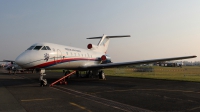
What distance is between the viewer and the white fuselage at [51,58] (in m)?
13.5

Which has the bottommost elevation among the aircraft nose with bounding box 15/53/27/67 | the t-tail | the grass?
the grass

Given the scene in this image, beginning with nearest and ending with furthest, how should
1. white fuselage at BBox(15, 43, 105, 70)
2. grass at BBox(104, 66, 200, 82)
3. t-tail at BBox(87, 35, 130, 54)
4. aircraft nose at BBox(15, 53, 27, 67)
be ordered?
aircraft nose at BBox(15, 53, 27, 67) < white fuselage at BBox(15, 43, 105, 70) < grass at BBox(104, 66, 200, 82) < t-tail at BBox(87, 35, 130, 54)

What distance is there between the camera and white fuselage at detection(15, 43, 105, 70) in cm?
1352

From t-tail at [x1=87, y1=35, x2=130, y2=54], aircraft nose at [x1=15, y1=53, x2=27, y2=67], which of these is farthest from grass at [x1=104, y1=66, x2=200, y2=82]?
aircraft nose at [x1=15, y1=53, x2=27, y2=67]

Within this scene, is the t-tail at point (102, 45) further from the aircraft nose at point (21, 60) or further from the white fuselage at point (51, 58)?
the aircraft nose at point (21, 60)

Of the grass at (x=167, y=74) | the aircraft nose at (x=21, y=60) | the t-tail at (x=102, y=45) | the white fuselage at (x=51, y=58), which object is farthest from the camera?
the t-tail at (x=102, y=45)

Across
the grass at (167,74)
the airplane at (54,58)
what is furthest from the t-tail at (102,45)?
the grass at (167,74)

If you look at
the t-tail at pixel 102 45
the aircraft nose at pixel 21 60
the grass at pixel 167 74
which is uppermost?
the t-tail at pixel 102 45

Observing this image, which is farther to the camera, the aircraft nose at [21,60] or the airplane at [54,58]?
the airplane at [54,58]

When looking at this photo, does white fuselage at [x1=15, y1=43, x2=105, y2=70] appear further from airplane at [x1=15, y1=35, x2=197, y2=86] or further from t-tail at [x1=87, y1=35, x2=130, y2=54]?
t-tail at [x1=87, y1=35, x2=130, y2=54]

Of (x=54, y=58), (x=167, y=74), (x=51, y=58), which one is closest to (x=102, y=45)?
(x=167, y=74)

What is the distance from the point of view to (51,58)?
50.1 ft

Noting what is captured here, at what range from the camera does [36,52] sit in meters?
14.3

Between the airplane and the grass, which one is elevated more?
the airplane
